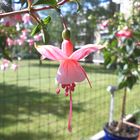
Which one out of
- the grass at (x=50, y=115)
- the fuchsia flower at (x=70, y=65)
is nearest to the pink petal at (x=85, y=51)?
the fuchsia flower at (x=70, y=65)

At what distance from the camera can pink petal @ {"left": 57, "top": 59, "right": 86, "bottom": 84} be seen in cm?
41


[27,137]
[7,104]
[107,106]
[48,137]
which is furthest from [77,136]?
[7,104]

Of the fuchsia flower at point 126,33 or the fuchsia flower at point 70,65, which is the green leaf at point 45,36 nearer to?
the fuchsia flower at point 70,65

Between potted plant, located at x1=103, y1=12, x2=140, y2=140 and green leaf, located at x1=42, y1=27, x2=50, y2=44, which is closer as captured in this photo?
green leaf, located at x1=42, y1=27, x2=50, y2=44

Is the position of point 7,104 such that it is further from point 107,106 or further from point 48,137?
point 48,137

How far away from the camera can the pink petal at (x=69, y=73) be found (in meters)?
0.41

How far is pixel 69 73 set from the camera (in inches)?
16.0

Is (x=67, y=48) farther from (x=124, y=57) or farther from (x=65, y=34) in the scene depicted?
(x=124, y=57)

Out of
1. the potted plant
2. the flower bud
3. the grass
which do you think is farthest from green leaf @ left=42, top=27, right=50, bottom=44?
the grass

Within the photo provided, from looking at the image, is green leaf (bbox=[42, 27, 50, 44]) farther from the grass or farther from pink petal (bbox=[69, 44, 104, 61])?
the grass

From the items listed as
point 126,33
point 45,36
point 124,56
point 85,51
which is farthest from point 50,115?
point 85,51

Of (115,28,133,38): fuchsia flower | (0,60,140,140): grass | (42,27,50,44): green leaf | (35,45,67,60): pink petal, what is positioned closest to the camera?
(35,45,67,60): pink petal

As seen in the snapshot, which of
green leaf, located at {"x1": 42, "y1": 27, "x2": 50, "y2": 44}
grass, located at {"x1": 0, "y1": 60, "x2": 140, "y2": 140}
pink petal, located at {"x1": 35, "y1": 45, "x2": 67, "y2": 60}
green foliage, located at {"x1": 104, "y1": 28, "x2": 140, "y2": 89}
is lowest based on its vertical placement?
grass, located at {"x1": 0, "y1": 60, "x2": 140, "y2": 140}

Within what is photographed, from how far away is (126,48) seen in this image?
6.76 feet
